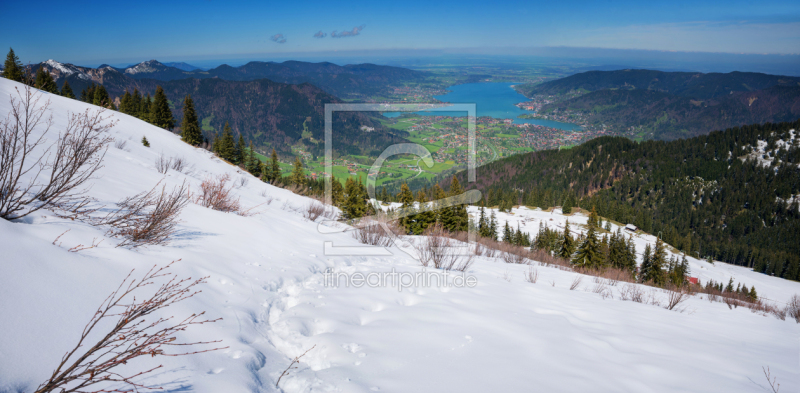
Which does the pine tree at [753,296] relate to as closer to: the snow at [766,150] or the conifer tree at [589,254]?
the conifer tree at [589,254]

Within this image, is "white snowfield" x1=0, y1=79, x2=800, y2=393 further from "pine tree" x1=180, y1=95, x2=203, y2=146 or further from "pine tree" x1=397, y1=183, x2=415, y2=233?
"pine tree" x1=180, y1=95, x2=203, y2=146

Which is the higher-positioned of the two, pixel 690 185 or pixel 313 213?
pixel 313 213

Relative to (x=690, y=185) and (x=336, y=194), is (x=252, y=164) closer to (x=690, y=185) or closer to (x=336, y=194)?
(x=336, y=194)

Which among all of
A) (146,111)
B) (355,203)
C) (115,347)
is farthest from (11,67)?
(115,347)

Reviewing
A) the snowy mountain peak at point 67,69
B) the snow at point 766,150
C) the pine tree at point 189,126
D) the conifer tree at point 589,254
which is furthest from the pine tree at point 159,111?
the snow at point 766,150

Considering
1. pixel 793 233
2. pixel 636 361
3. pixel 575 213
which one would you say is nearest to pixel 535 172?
pixel 575 213
